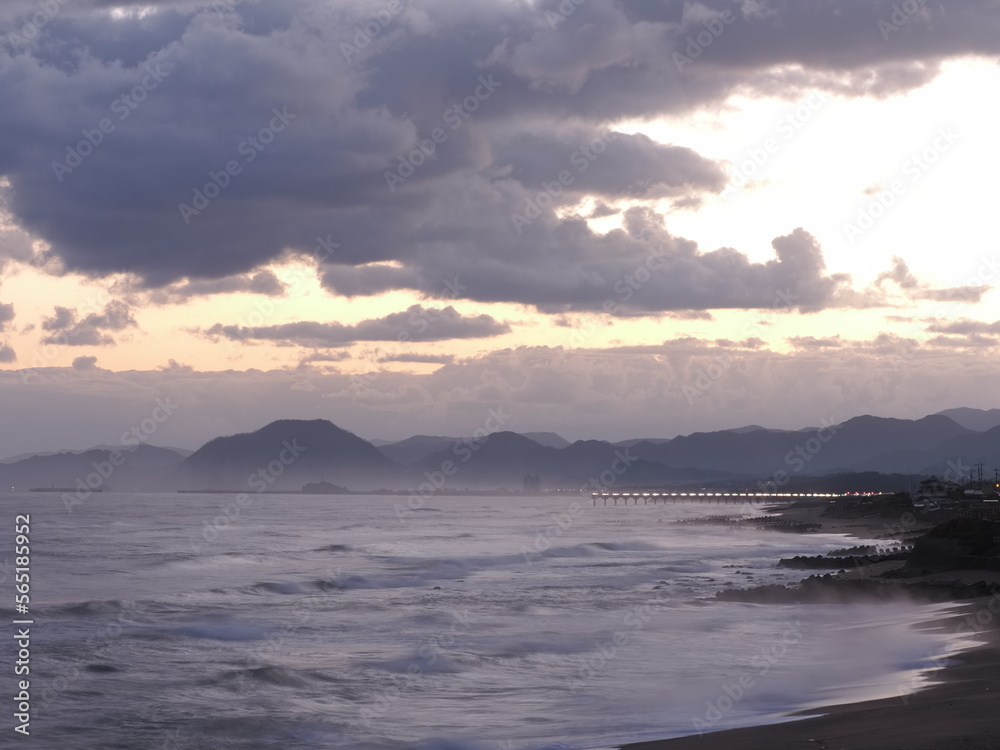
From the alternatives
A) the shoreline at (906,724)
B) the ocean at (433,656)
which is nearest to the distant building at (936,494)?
the ocean at (433,656)

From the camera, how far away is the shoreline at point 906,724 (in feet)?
44.2

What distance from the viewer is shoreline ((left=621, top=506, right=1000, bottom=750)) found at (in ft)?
44.2

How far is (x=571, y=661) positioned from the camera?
26.5 meters

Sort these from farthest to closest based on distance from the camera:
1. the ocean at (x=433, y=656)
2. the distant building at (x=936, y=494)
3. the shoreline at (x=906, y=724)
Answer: the distant building at (x=936, y=494)
the ocean at (x=433, y=656)
the shoreline at (x=906, y=724)

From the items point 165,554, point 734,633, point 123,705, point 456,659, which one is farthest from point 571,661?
point 165,554

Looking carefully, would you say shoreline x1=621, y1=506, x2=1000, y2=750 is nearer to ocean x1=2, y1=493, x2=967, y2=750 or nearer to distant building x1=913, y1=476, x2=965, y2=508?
ocean x1=2, y1=493, x2=967, y2=750

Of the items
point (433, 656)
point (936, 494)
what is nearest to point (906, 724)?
point (433, 656)

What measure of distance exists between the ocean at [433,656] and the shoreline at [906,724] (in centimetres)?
81

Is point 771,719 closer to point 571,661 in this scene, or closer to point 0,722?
point 571,661

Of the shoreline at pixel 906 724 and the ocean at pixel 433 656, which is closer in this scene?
the shoreline at pixel 906 724

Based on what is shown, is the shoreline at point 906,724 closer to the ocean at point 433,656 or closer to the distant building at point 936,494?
the ocean at point 433,656

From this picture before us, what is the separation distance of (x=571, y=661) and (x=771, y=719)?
900 centimetres

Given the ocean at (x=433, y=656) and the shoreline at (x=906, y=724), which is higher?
the shoreline at (x=906, y=724)

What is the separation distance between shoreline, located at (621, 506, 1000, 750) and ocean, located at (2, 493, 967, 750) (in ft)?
2.66
